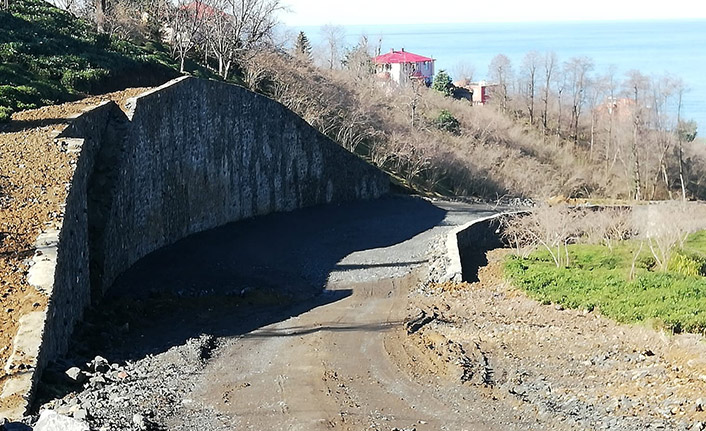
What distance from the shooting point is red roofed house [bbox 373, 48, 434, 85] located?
246 feet

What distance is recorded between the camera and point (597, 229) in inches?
1216

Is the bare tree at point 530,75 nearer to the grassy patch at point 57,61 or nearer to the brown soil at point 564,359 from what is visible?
the grassy patch at point 57,61

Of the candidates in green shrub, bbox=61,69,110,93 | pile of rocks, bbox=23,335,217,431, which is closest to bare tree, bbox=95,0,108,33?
green shrub, bbox=61,69,110,93

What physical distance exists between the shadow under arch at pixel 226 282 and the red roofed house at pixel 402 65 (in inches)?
1746

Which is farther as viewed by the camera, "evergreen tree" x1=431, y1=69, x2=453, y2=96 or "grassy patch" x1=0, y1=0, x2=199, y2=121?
"evergreen tree" x1=431, y1=69, x2=453, y2=96

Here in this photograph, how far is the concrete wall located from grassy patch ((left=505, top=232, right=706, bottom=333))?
9833mm

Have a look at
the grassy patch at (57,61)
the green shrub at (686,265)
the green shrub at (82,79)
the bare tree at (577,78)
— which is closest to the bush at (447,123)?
the bare tree at (577,78)

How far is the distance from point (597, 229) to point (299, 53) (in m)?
28.0

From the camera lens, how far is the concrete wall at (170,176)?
16.7 metres

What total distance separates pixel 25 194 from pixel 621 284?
47.8 ft

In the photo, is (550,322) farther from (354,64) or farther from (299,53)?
(354,64)

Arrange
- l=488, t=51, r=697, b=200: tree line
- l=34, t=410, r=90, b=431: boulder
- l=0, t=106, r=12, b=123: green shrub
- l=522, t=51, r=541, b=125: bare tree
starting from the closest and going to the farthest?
l=34, t=410, r=90, b=431: boulder < l=0, t=106, r=12, b=123: green shrub < l=488, t=51, r=697, b=200: tree line < l=522, t=51, r=541, b=125: bare tree

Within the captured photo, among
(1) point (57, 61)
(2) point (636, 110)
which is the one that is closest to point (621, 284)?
(1) point (57, 61)

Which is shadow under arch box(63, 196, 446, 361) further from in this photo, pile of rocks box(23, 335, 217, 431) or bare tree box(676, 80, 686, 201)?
bare tree box(676, 80, 686, 201)
